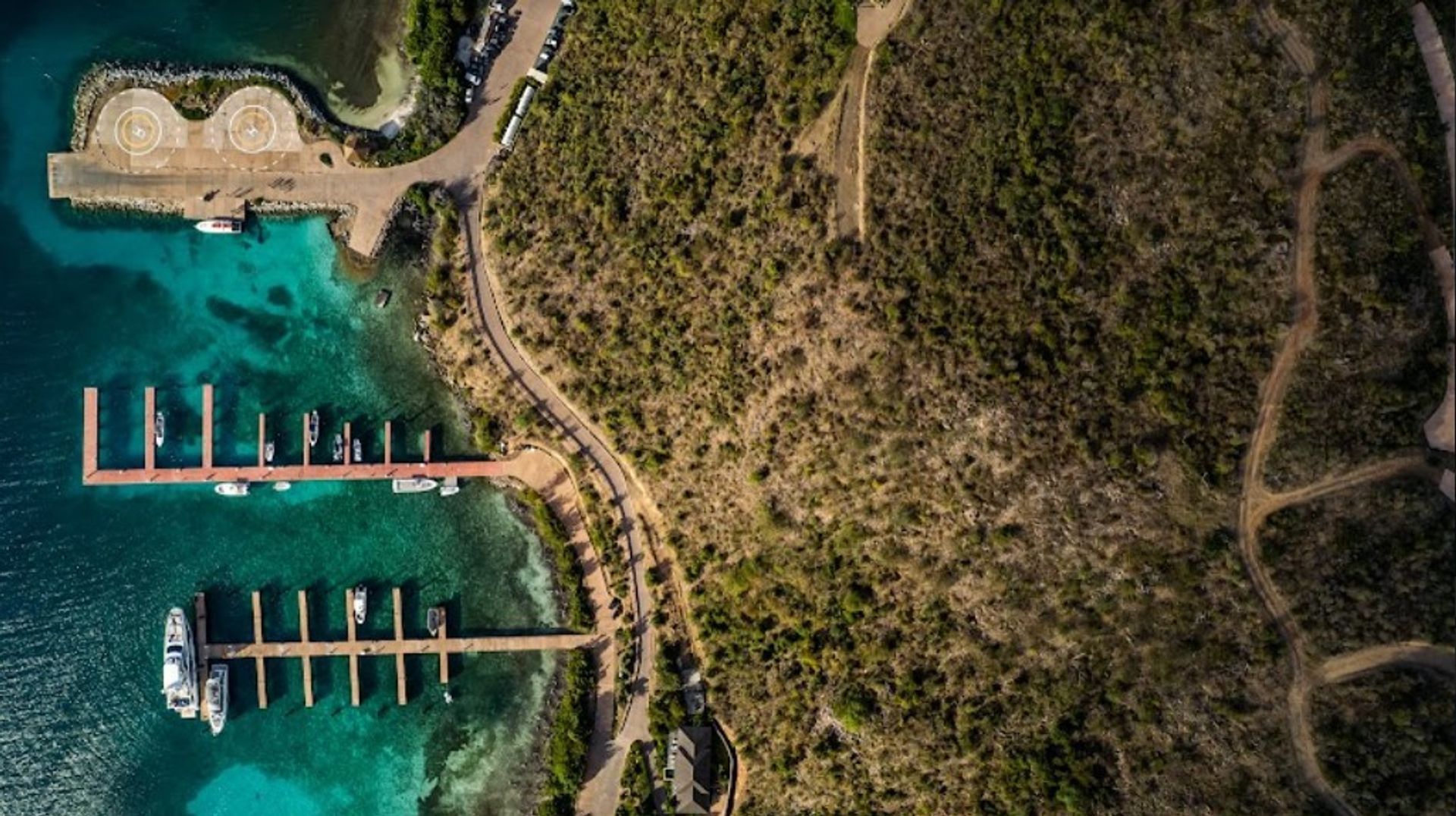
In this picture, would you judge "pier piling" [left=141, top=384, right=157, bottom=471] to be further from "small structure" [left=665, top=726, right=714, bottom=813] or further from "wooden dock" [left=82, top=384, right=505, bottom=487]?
"small structure" [left=665, top=726, right=714, bottom=813]

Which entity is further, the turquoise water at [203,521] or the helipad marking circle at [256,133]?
the turquoise water at [203,521]

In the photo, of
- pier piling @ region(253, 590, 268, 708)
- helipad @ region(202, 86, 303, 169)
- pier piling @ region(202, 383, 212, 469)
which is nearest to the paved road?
helipad @ region(202, 86, 303, 169)

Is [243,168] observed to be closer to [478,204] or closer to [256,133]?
[256,133]

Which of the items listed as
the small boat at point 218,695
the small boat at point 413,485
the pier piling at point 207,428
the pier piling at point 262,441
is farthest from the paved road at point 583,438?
the small boat at point 218,695

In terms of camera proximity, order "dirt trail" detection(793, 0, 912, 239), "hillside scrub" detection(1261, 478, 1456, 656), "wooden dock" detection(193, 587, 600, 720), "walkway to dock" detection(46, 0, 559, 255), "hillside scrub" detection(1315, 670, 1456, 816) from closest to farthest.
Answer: "hillside scrub" detection(1315, 670, 1456, 816) → "hillside scrub" detection(1261, 478, 1456, 656) → "dirt trail" detection(793, 0, 912, 239) → "walkway to dock" detection(46, 0, 559, 255) → "wooden dock" detection(193, 587, 600, 720)

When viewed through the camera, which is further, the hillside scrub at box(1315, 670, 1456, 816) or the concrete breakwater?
the concrete breakwater

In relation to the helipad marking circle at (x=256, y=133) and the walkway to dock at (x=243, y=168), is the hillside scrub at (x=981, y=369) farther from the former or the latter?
the helipad marking circle at (x=256, y=133)
